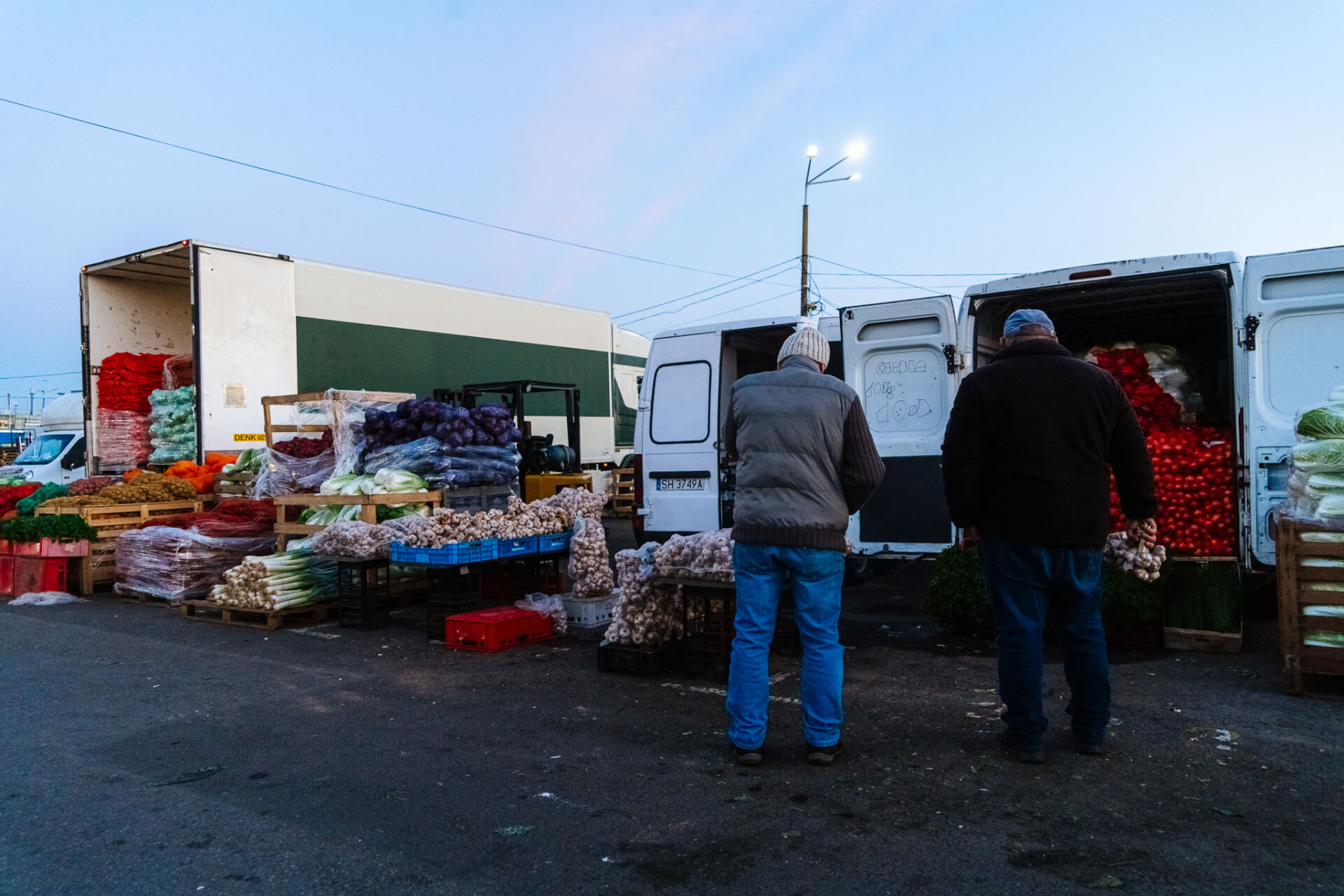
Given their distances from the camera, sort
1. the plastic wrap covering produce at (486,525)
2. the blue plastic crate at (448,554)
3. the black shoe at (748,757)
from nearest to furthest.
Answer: the black shoe at (748,757)
the blue plastic crate at (448,554)
the plastic wrap covering produce at (486,525)

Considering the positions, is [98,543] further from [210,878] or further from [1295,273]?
[1295,273]

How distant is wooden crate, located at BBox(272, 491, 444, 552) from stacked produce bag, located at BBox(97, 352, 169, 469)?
5385 mm

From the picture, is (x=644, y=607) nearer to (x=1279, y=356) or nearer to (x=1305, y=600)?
(x=1305, y=600)

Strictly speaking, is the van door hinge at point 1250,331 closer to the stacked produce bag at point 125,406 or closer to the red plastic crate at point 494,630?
the red plastic crate at point 494,630

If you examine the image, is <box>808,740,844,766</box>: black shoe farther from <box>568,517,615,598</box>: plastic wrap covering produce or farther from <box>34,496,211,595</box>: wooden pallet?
<box>34,496,211,595</box>: wooden pallet

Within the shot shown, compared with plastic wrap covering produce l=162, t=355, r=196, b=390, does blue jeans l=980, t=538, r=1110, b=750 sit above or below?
below

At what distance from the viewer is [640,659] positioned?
612 cm

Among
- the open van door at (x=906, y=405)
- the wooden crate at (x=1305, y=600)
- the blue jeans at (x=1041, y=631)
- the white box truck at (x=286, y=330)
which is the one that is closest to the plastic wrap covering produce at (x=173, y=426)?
the white box truck at (x=286, y=330)

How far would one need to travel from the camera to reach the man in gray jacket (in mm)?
4270

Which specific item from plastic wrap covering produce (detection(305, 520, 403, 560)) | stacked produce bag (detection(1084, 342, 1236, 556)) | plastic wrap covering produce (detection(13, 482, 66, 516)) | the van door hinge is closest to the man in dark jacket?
stacked produce bag (detection(1084, 342, 1236, 556))

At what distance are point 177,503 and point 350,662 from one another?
604cm

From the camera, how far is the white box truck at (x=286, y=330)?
1283 cm

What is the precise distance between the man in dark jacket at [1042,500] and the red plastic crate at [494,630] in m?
4.01

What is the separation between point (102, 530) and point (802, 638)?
1009cm
